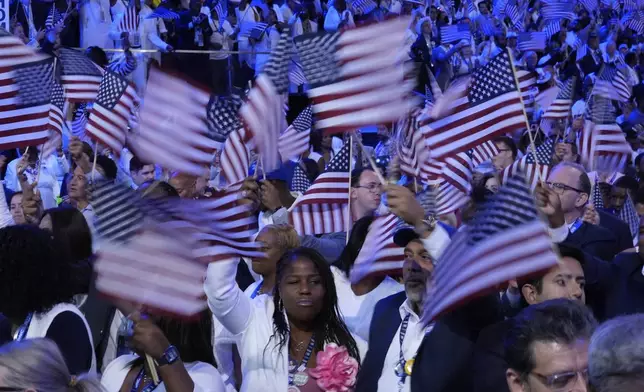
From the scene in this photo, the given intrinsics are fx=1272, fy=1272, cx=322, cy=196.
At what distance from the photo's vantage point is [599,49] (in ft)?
94.6

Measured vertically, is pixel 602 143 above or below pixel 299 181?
above

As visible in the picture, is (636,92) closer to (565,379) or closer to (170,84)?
(170,84)

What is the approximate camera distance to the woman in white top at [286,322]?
4.76 meters

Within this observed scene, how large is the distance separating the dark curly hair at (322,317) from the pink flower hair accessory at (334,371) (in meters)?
0.08

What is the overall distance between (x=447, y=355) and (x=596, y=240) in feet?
8.35

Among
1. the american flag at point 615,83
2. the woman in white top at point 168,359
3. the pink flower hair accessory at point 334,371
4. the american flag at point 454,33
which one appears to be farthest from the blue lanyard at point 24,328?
the american flag at point 454,33

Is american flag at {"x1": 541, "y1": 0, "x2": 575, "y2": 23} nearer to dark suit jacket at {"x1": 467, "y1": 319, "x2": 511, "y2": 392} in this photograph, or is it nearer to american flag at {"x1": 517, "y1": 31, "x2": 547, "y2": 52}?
american flag at {"x1": 517, "y1": 31, "x2": 547, "y2": 52}

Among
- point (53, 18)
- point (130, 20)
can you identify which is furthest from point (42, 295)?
point (130, 20)

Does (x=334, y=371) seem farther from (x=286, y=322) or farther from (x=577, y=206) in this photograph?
(x=577, y=206)

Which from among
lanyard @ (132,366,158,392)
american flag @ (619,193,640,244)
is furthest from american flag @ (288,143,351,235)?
lanyard @ (132,366,158,392)

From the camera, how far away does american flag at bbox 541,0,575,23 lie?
2995cm

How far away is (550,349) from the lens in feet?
11.3

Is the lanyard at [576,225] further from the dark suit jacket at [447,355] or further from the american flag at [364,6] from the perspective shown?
the american flag at [364,6]

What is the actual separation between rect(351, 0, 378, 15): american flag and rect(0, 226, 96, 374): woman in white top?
902 inches
